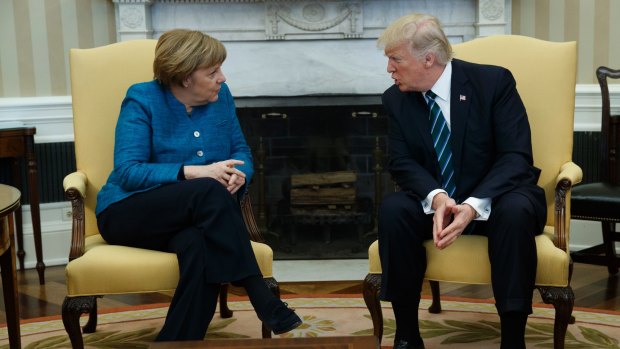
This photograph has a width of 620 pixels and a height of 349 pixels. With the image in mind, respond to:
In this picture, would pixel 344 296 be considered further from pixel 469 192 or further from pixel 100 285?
pixel 100 285

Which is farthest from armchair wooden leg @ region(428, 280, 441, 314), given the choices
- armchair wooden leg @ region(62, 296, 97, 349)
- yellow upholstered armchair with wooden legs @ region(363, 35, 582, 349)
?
armchair wooden leg @ region(62, 296, 97, 349)

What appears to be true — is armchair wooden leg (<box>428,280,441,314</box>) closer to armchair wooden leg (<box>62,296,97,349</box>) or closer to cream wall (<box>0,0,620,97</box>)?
armchair wooden leg (<box>62,296,97,349</box>)

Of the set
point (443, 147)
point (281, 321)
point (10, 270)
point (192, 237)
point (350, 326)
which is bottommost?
point (350, 326)

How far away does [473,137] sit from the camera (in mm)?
2906

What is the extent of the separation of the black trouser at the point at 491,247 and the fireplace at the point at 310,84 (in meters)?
1.81

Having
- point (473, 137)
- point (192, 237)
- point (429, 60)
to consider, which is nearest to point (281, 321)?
point (192, 237)

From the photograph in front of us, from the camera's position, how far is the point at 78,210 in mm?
2977

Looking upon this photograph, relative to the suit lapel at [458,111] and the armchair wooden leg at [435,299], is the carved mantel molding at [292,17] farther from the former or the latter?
the suit lapel at [458,111]

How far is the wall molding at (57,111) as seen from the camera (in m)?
4.62

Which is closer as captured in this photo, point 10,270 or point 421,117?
point 10,270

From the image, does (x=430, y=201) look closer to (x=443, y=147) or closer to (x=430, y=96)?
(x=443, y=147)

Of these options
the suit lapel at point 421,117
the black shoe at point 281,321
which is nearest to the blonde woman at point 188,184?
the black shoe at point 281,321

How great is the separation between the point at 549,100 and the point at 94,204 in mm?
1645

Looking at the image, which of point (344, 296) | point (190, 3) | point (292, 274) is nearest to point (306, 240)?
point (292, 274)
